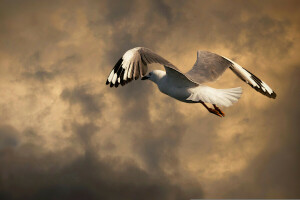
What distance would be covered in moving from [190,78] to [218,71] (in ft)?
4.73

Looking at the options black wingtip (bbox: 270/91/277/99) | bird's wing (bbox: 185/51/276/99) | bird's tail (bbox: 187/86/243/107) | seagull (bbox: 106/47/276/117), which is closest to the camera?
seagull (bbox: 106/47/276/117)

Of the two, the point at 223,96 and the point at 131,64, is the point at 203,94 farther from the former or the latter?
the point at 131,64

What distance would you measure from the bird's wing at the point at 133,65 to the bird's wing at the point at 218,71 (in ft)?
6.44

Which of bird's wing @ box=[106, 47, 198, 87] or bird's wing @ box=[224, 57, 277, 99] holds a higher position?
bird's wing @ box=[224, 57, 277, 99]

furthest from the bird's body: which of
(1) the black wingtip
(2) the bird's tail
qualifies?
(1) the black wingtip

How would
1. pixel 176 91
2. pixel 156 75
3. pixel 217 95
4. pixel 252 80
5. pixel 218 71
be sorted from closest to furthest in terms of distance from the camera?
pixel 217 95, pixel 176 91, pixel 156 75, pixel 218 71, pixel 252 80

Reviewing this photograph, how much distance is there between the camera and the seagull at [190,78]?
11.0 m

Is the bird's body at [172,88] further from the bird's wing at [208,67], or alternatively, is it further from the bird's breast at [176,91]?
the bird's wing at [208,67]

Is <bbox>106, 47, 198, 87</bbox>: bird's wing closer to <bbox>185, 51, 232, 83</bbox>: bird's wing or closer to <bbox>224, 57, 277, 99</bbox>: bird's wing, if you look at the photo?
<bbox>185, 51, 232, 83</bbox>: bird's wing

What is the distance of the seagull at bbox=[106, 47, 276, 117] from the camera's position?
35.9 ft

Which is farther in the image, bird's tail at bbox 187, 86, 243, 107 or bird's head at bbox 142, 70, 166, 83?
bird's head at bbox 142, 70, 166, 83

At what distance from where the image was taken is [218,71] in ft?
44.3

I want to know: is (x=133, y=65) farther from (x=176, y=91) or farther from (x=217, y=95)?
(x=217, y=95)

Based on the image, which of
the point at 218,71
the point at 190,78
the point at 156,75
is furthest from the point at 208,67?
the point at 156,75
